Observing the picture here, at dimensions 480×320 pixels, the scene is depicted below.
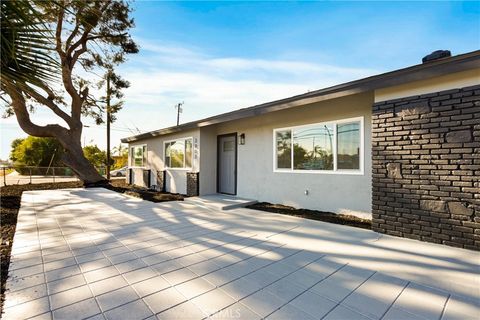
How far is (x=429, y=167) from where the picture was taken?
3.52 meters

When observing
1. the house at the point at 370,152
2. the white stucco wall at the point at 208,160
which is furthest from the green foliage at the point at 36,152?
the house at the point at 370,152

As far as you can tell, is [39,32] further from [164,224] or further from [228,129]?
[228,129]

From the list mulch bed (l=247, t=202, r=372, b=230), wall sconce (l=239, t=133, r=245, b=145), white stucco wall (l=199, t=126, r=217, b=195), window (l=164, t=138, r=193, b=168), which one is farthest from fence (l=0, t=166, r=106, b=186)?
mulch bed (l=247, t=202, r=372, b=230)

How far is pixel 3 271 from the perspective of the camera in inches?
108

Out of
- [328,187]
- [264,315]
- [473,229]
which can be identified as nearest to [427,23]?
[328,187]

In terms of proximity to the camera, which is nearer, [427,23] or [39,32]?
[39,32]

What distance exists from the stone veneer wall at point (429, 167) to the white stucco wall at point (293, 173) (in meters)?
1.03

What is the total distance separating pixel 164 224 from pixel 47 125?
10027 millimetres

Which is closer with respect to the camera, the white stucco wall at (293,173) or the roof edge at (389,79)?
the roof edge at (389,79)

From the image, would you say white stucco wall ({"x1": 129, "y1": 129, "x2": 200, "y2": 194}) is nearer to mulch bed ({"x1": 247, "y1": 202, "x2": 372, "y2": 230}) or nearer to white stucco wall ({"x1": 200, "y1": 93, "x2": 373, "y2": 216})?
white stucco wall ({"x1": 200, "y1": 93, "x2": 373, "y2": 216})

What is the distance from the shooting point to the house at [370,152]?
329 cm

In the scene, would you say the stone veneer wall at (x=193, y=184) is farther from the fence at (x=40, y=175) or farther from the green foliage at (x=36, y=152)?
the green foliage at (x=36, y=152)

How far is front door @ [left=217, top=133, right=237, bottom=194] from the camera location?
820cm

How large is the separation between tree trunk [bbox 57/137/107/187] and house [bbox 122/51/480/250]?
5.04 m
